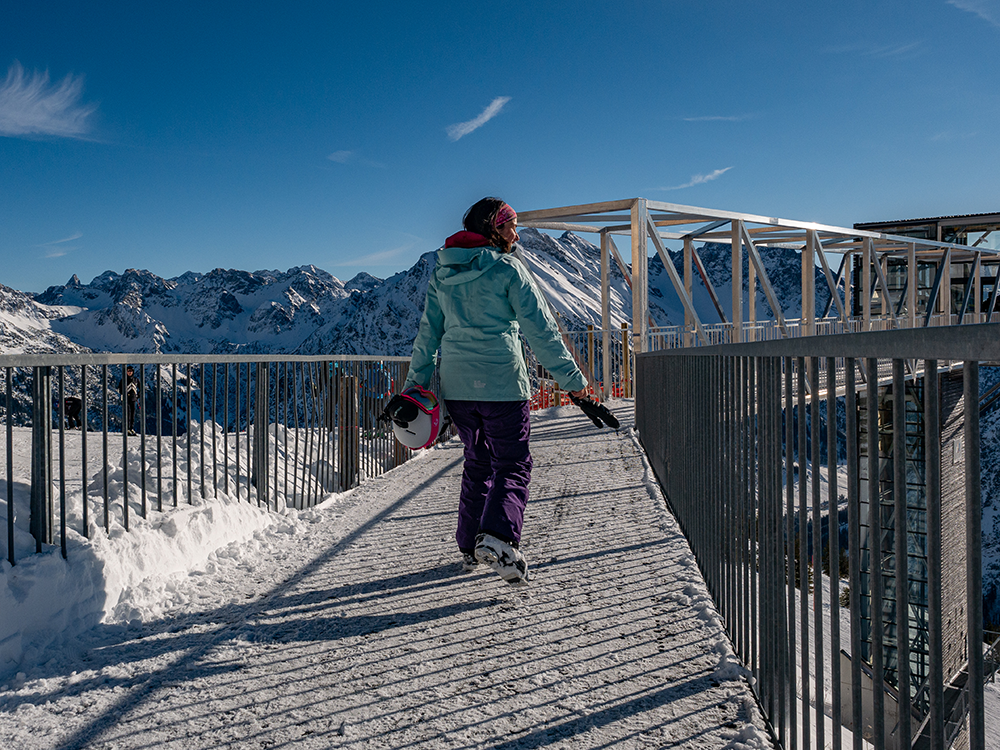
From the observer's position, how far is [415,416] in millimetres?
3312

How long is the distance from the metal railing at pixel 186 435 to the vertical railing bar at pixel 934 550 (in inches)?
94.4

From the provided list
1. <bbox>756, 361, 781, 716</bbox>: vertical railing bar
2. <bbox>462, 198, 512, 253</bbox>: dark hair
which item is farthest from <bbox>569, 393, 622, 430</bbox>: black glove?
<bbox>756, 361, 781, 716</bbox>: vertical railing bar

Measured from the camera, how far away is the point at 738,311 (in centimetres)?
1775

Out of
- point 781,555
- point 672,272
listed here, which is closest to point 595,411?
point 781,555

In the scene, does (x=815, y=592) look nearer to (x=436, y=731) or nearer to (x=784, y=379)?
(x=784, y=379)

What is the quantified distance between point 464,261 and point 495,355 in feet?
1.55

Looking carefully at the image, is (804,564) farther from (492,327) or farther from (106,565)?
(106,565)

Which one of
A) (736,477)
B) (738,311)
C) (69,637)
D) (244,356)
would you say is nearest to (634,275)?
(738,311)

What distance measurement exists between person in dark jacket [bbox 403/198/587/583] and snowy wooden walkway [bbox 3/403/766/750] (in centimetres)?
36

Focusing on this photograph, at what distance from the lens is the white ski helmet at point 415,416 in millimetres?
3293

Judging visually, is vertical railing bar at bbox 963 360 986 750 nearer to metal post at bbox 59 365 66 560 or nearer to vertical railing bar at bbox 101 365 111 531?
metal post at bbox 59 365 66 560

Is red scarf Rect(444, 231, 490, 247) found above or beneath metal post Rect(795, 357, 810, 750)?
above

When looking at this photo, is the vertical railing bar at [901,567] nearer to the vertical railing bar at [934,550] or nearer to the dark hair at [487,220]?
the vertical railing bar at [934,550]

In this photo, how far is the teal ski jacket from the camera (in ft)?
10.0
